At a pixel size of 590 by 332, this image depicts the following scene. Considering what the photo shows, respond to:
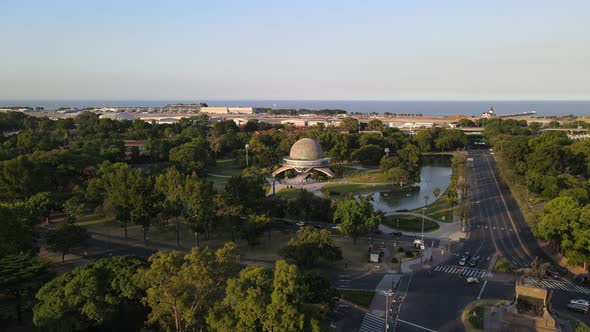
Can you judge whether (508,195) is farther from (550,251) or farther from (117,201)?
(117,201)

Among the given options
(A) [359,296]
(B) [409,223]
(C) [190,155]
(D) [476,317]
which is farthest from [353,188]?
(D) [476,317]

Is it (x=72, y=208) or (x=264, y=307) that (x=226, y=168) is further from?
(x=264, y=307)

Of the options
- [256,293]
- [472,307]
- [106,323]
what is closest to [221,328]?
[256,293]

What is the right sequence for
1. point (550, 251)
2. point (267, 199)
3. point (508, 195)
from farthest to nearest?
point (508, 195), point (267, 199), point (550, 251)

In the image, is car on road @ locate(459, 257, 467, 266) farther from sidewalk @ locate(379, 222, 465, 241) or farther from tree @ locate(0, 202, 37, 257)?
tree @ locate(0, 202, 37, 257)

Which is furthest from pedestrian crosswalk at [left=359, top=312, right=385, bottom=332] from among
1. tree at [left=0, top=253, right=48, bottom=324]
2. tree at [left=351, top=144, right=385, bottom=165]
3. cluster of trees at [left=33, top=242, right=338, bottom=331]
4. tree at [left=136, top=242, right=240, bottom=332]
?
tree at [left=351, top=144, right=385, bottom=165]

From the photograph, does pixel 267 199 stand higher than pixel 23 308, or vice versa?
pixel 267 199
